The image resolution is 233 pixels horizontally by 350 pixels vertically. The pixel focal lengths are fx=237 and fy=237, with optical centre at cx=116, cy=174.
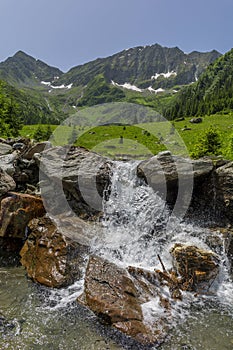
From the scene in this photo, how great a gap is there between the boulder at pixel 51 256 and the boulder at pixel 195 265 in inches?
201

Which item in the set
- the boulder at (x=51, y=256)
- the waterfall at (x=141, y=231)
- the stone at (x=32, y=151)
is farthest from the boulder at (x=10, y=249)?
the stone at (x=32, y=151)

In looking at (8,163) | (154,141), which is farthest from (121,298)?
(154,141)

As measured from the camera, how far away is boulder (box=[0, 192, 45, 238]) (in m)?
14.2

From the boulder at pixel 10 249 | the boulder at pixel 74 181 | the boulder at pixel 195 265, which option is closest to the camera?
the boulder at pixel 195 265

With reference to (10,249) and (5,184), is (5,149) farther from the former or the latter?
(10,249)

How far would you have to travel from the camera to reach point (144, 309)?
9734mm

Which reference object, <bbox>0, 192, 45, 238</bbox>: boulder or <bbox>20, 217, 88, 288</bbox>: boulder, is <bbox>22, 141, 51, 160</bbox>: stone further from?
<bbox>20, 217, 88, 288</bbox>: boulder

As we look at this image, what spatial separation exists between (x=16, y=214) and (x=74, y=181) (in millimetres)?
4390

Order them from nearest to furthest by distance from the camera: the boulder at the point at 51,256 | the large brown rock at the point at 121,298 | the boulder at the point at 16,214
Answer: the large brown rock at the point at 121,298 → the boulder at the point at 51,256 → the boulder at the point at 16,214

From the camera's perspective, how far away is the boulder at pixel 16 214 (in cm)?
1417

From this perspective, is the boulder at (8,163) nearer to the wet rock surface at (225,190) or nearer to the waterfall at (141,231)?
the waterfall at (141,231)

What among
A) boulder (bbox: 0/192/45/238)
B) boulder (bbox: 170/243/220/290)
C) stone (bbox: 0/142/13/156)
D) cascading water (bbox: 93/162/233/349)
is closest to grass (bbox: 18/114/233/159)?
cascading water (bbox: 93/162/233/349)

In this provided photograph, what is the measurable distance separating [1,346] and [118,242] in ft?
26.5

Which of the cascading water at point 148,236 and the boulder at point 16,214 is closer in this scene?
the cascading water at point 148,236
